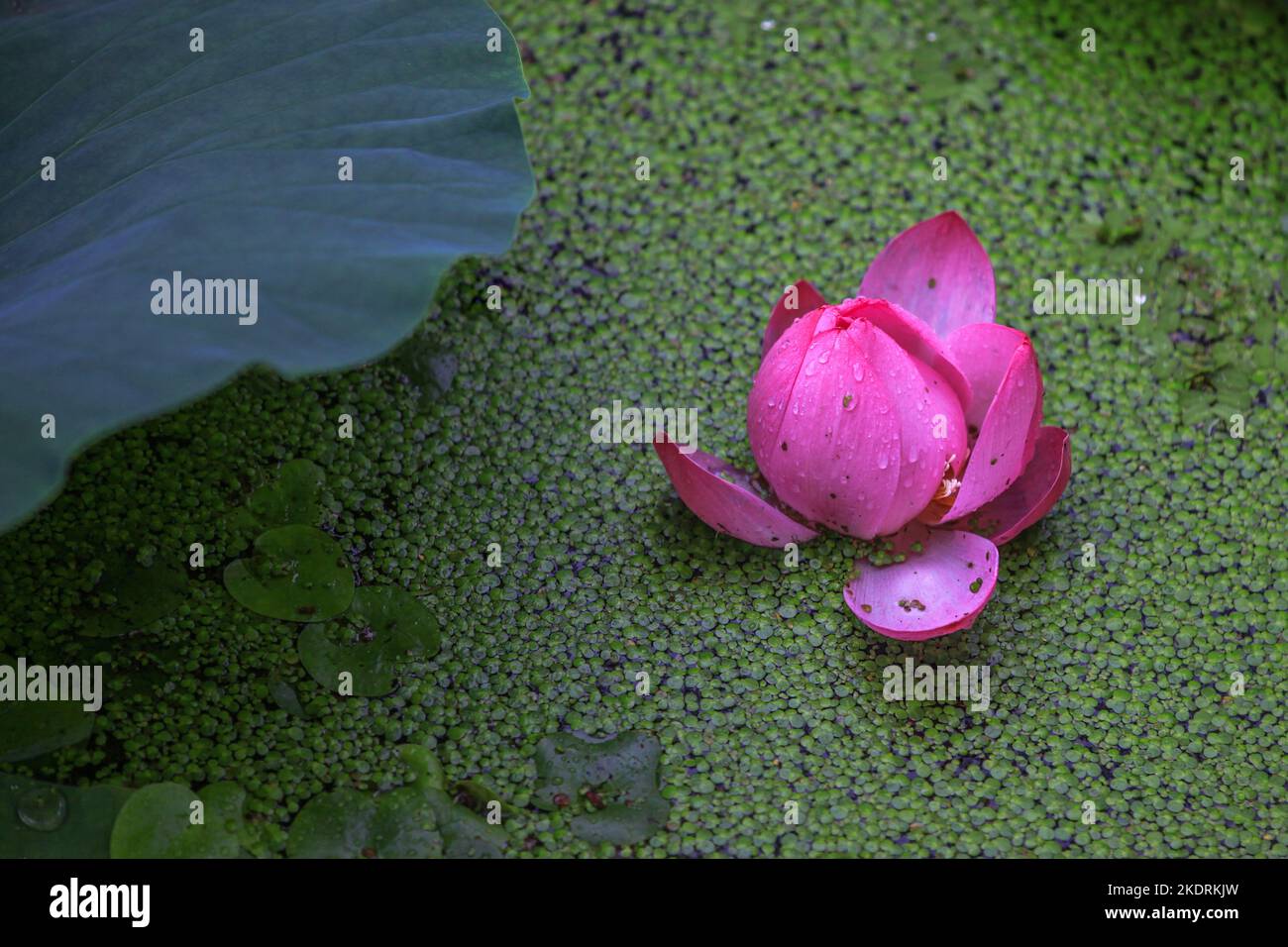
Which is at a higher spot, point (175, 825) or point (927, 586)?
point (927, 586)

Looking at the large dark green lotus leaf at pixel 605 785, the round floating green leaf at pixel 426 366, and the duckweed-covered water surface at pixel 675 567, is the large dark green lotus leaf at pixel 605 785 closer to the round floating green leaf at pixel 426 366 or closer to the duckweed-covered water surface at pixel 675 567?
the duckweed-covered water surface at pixel 675 567

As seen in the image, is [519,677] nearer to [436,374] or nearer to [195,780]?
[195,780]

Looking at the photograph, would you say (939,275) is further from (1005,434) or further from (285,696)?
(285,696)

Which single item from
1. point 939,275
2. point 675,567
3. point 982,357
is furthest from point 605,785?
point 939,275

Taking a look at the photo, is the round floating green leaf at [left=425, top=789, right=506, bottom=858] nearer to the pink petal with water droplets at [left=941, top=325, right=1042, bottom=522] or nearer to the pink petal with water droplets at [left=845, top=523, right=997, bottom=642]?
the pink petal with water droplets at [left=845, top=523, right=997, bottom=642]

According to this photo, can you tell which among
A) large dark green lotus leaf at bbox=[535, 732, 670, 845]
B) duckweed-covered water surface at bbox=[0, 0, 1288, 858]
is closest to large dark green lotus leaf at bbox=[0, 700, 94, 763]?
duckweed-covered water surface at bbox=[0, 0, 1288, 858]
